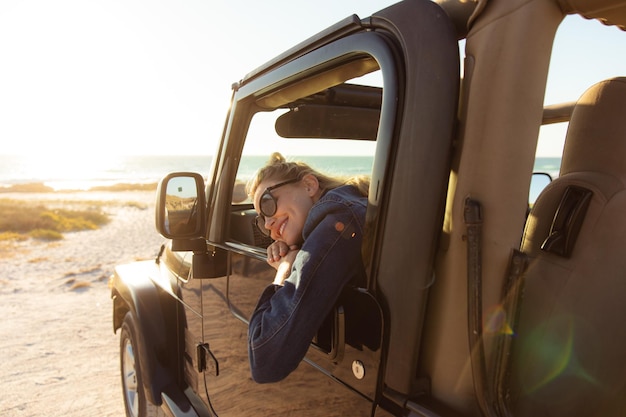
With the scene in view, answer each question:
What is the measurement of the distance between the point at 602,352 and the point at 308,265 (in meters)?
0.72

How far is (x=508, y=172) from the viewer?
1.05 m

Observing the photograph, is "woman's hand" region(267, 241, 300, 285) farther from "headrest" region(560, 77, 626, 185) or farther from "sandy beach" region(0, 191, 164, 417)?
"sandy beach" region(0, 191, 164, 417)

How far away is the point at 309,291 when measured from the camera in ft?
4.13

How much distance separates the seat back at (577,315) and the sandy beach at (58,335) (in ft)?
12.4

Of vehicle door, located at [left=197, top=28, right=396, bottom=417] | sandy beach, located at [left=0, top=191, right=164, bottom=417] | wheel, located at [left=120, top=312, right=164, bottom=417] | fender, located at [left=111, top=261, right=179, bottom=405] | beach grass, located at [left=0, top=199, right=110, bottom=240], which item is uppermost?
vehicle door, located at [left=197, top=28, right=396, bottom=417]

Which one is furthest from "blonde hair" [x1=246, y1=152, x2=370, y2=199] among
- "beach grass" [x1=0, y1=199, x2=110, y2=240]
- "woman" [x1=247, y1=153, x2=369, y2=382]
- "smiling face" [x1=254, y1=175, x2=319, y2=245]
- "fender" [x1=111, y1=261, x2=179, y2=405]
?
"beach grass" [x1=0, y1=199, x2=110, y2=240]

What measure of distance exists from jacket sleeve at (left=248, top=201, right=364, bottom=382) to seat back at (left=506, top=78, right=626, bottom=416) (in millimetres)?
455

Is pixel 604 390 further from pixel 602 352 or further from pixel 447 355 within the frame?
pixel 447 355

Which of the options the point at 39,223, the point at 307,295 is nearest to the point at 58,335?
the point at 307,295

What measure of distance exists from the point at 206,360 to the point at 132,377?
1216mm

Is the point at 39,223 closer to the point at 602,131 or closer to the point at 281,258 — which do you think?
the point at 281,258

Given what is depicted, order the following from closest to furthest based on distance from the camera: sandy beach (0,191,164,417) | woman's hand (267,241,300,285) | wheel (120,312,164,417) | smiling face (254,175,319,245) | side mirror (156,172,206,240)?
woman's hand (267,241,300,285), smiling face (254,175,319,245), side mirror (156,172,206,240), wheel (120,312,164,417), sandy beach (0,191,164,417)

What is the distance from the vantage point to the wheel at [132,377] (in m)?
2.91

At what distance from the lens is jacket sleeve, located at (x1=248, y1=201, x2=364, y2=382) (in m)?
1.27
